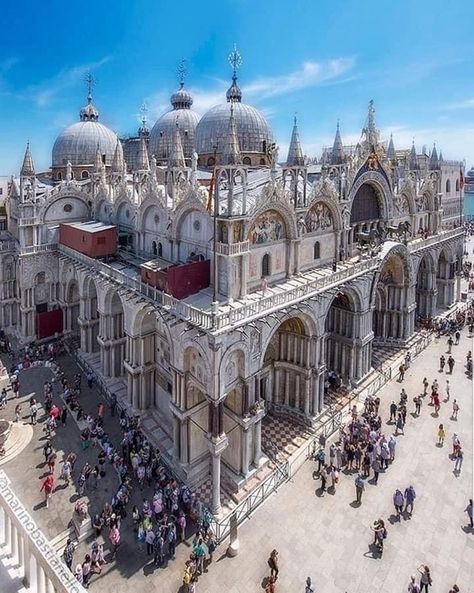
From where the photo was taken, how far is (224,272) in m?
25.6

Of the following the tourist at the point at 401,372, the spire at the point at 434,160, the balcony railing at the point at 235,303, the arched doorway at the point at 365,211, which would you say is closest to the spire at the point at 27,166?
the balcony railing at the point at 235,303

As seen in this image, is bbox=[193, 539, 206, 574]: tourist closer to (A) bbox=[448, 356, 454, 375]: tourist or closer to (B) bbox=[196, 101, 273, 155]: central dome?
(A) bbox=[448, 356, 454, 375]: tourist

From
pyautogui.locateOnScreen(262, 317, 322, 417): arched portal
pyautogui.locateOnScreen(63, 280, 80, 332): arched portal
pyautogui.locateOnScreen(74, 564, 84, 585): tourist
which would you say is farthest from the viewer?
pyautogui.locateOnScreen(63, 280, 80, 332): arched portal

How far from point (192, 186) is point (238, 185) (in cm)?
378

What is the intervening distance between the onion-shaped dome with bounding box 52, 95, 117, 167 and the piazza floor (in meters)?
33.4

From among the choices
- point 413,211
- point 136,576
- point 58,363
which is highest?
point 413,211

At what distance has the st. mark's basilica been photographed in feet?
79.1

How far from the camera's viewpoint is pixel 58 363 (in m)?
37.7

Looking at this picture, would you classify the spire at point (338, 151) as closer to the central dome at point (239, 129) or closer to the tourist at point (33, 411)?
the central dome at point (239, 129)

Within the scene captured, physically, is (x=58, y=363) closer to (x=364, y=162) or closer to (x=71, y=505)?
(x=71, y=505)

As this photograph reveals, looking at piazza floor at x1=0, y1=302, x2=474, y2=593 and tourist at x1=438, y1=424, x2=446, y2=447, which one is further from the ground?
tourist at x1=438, y1=424, x2=446, y2=447

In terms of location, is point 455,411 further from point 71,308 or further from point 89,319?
point 71,308

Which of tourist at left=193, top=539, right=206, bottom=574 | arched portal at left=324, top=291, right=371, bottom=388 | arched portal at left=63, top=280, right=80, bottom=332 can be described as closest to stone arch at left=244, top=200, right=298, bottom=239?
arched portal at left=324, top=291, right=371, bottom=388

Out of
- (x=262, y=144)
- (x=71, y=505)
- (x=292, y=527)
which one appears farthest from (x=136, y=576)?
(x=262, y=144)
